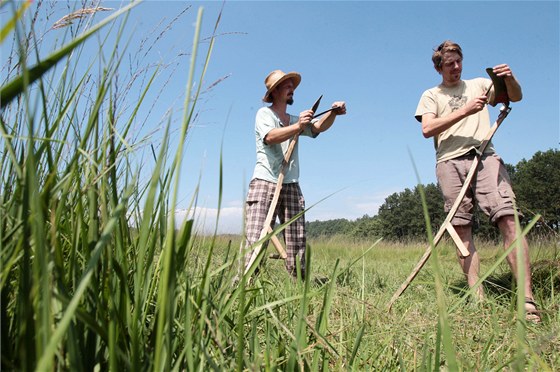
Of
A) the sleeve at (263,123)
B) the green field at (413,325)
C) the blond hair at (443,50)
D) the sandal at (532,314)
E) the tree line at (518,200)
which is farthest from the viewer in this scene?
the tree line at (518,200)

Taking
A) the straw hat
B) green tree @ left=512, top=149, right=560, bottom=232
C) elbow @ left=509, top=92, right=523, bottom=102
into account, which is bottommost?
elbow @ left=509, top=92, right=523, bottom=102

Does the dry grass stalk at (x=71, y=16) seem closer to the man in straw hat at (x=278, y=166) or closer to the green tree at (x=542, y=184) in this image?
the man in straw hat at (x=278, y=166)

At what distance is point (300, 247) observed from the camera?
3.90 m

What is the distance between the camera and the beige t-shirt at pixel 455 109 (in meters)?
3.40

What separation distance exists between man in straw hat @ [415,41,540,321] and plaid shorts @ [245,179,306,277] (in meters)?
1.11

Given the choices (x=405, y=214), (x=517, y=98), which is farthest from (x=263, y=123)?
(x=405, y=214)

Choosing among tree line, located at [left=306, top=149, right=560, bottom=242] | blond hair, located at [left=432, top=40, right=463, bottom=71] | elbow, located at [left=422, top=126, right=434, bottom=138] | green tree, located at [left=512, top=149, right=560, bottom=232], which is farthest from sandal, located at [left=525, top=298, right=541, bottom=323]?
green tree, located at [left=512, top=149, right=560, bottom=232]

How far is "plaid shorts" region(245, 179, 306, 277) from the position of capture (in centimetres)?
369

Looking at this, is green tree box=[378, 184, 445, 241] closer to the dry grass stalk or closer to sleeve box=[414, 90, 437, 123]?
sleeve box=[414, 90, 437, 123]

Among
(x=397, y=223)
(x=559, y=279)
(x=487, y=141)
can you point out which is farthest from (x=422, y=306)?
(x=397, y=223)

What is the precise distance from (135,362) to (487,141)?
2979 mm

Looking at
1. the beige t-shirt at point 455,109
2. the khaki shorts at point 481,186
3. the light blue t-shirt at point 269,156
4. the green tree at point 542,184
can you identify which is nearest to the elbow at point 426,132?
the beige t-shirt at point 455,109

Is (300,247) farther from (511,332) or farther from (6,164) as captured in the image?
(6,164)

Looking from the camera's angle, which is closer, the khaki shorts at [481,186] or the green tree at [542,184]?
the khaki shorts at [481,186]
